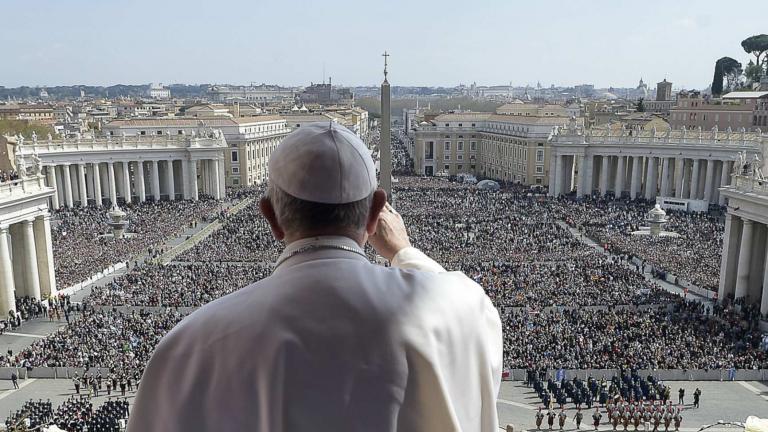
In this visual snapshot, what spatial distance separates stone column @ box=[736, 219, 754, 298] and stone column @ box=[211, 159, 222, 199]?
163ft

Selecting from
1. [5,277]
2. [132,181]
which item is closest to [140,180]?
[132,181]

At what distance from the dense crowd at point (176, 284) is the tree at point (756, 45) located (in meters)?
104

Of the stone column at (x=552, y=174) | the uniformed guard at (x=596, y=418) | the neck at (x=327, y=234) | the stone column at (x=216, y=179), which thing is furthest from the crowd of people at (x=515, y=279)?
the neck at (x=327, y=234)

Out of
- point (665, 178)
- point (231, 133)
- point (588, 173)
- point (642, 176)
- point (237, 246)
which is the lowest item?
point (237, 246)

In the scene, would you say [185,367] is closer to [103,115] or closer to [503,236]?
[503,236]

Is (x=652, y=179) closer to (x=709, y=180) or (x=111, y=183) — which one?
(x=709, y=180)

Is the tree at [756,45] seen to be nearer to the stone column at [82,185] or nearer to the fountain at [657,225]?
the fountain at [657,225]

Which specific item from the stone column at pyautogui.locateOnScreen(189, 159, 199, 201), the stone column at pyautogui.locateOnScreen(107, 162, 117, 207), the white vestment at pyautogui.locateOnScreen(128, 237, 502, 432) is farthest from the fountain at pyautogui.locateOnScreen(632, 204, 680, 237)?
the white vestment at pyautogui.locateOnScreen(128, 237, 502, 432)

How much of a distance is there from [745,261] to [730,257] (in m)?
1.32

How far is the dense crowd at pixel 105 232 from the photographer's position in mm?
38219

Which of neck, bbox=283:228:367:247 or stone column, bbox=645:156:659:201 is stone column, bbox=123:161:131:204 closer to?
stone column, bbox=645:156:659:201

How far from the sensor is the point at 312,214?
211 centimetres

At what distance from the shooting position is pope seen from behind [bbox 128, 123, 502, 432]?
6.02 feet

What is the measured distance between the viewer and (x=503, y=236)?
43750mm
